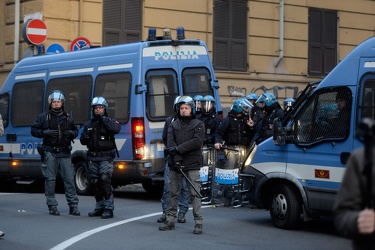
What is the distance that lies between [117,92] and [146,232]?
4628 mm

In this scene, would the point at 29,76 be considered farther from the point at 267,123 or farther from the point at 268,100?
the point at 267,123

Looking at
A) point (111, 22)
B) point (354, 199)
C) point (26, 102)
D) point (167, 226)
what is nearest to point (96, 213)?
point (167, 226)

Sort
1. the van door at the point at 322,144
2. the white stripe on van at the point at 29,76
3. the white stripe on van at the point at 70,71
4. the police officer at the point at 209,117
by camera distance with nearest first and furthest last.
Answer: the van door at the point at 322,144 → the police officer at the point at 209,117 → the white stripe on van at the point at 70,71 → the white stripe on van at the point at 29,76

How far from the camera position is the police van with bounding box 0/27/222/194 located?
14383mm

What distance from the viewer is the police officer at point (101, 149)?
483 inches

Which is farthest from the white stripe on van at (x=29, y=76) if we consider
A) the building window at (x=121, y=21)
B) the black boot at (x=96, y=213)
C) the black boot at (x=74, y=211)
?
the building window at (x=121, y=21)

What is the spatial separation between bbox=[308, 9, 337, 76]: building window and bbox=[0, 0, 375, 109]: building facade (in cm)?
3

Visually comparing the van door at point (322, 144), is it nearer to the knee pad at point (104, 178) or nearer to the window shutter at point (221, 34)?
the knee pad at point (104, 178)

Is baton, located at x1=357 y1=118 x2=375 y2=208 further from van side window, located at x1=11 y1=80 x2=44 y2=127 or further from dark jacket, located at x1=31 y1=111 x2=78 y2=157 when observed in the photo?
van side window, located at x1=11 y1=80 x2=44 y2=127

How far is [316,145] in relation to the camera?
413 inches

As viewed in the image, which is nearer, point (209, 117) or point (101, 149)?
point (101, 149)

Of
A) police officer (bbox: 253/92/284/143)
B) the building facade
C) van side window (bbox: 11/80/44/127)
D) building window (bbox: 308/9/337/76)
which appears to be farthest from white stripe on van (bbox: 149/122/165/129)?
building window (bbox: 308/9/337/76)

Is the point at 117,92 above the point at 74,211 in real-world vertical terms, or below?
above

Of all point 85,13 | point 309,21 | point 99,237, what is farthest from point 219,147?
point 309,21
